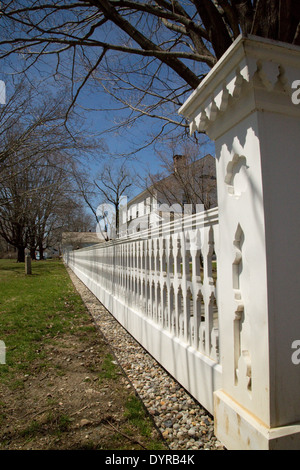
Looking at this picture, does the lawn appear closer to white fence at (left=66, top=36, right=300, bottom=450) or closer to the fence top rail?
white fence at (left=66, top=36, right=300, bottom=450)

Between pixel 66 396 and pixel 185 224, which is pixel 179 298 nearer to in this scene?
pixel 185 224

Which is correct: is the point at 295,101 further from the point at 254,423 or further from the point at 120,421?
the point at 120,421

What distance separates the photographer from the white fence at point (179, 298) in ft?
7.12

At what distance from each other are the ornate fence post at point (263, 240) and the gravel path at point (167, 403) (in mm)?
261

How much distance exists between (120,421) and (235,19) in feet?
15.0

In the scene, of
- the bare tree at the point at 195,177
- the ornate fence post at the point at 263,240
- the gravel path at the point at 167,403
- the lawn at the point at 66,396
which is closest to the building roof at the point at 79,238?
the bare tree at the point at 195,177

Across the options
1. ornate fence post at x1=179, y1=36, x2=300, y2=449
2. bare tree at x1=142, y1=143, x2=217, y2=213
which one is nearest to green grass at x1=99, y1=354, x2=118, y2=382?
ornate fence post at x1=179, y1=36, x2=300, y2=449

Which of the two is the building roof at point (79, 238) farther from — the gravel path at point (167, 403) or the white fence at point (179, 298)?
the gravel path at point (167, 403)

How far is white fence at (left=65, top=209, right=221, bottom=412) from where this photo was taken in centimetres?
217

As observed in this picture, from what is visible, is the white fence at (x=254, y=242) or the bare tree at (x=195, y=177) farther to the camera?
the bare tree at (x=195, y=177)

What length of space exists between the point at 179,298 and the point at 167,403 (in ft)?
2.91

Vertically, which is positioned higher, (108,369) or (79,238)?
(79,238)

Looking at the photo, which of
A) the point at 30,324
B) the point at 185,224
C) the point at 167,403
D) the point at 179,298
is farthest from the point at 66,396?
the point at 30,324

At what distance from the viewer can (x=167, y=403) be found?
2.40m
